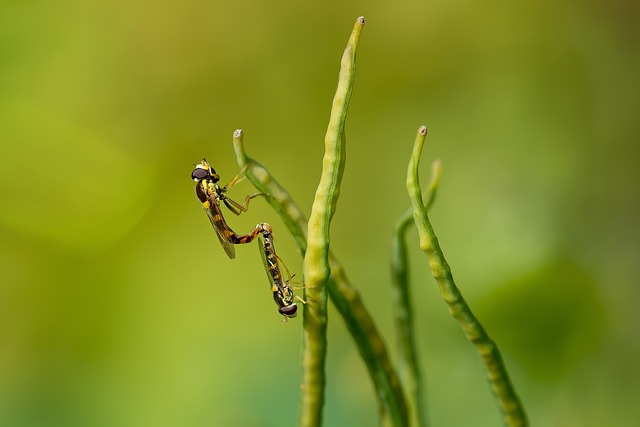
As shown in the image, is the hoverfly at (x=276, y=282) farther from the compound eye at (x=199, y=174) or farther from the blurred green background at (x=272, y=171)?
the blurred green background at (x=272, y=171)

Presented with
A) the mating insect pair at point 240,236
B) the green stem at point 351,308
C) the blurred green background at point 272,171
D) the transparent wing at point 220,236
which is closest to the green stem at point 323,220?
the green stem at point 351,308

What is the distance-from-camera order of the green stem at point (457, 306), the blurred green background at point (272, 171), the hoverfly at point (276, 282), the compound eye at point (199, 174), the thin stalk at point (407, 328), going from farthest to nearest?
the blurred green background at point (272, 171), the compound eye at point (199, 174), the hoverfly at point (276, 282), the thin stalk at point (407, 328), the green stem at point (457, 306)

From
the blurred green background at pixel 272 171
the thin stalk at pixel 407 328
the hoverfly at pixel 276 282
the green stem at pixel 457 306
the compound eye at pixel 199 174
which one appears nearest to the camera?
the green stem at pixel 457 306

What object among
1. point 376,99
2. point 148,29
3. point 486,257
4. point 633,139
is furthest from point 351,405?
point 148,29

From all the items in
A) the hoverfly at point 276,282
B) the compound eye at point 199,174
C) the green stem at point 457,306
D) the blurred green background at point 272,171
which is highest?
the blurred green background at point 272,171

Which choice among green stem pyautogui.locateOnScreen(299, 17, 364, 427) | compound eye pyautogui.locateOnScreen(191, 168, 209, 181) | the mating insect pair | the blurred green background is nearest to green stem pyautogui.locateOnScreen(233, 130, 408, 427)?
green stem pyautogui.locateOnScreen(299, 17, 364, 427)

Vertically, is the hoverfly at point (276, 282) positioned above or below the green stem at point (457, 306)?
above

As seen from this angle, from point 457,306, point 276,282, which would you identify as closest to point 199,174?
point 276,282
